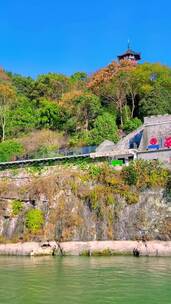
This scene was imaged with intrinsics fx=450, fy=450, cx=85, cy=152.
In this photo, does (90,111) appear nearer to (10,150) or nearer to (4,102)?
(10,150)

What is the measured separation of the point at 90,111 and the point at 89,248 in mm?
19692

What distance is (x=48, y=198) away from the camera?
32.0 metres

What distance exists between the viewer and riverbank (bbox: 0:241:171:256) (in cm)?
2709

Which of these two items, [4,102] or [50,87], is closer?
[4,102]

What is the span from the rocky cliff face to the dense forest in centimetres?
745

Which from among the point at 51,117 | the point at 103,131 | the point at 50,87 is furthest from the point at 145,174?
the point at 50,87

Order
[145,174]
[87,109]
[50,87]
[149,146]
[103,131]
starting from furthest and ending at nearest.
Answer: [50,87]
[87,109]
[103,131]
[149,146]
[145,174]

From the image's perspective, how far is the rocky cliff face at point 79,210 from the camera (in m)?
29.3

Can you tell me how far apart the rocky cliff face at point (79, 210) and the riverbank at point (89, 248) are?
81 centimetres

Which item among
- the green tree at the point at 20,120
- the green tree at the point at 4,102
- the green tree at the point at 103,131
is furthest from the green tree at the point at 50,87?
the green tree at the point at 103,131

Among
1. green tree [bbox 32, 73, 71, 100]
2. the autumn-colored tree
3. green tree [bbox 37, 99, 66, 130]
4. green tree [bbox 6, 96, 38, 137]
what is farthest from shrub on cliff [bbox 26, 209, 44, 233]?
green tree [bbox 32, 73, 71, 100]

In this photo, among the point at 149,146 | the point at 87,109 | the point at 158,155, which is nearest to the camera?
the point at 158,155

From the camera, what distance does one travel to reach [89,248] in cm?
2827

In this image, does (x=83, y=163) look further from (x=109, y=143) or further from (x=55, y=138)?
(x=55, y=138)
